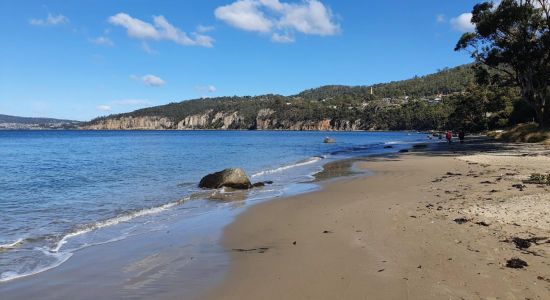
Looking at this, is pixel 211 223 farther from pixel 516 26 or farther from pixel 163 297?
pixel 516 26

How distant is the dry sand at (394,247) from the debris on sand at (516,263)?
0.12 m

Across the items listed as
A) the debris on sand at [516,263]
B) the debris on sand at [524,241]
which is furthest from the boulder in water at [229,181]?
the debris on sand at [516,263]

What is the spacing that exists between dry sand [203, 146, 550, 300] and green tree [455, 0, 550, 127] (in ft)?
94.8

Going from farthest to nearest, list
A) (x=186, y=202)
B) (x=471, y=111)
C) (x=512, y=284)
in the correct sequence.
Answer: (x=471, y=111) < (x=186, y=202) < (x=512, y=284)

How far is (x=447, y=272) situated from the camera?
652 centimetres

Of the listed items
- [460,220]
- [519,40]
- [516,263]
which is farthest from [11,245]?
[519,40]

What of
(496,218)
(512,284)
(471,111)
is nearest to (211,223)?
Answer: (496,218)

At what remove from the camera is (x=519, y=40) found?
39.4 metres

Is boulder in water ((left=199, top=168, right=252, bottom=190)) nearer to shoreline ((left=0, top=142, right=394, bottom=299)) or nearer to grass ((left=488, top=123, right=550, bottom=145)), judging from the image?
shoreline ((left=0, top=142, right=394, bottom=299))

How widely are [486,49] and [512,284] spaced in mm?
42822

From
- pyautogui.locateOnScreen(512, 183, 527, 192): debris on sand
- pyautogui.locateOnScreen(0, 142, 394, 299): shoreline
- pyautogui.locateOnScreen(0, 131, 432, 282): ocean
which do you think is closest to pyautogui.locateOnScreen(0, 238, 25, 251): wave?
pyautogui.locateOnScreen(0, 131, 432, 282): ocean

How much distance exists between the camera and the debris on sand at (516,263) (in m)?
6.52

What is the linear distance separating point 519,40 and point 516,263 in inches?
1536

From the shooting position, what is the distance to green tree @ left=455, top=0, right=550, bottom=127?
37.8m
